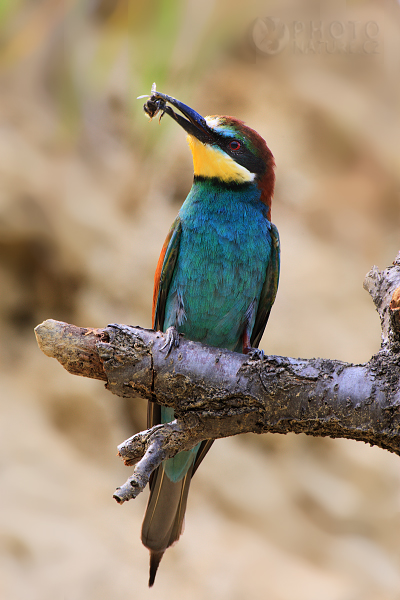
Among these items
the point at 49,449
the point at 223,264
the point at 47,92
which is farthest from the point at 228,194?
the point at 47,92

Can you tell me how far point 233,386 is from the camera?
1812 mm

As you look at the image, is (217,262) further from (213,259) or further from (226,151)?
(226,151)

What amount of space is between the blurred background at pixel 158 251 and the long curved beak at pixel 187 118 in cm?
46

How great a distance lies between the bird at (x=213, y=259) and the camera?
246 centimetres

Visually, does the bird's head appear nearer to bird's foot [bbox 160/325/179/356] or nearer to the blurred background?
the blurred background

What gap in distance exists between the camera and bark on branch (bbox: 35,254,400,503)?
1718 mm

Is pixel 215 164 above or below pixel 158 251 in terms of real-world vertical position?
below

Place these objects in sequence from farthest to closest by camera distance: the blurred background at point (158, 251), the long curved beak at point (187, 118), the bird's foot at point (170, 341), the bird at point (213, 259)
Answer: the blurred background at point (158, 251) → the bird at point (213, 259) → the long curved beak at point (187, 118) → the bird's foot at point (170, 341)

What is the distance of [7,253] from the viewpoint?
389 centimetres

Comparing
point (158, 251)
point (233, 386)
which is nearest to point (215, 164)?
point (233, 386)

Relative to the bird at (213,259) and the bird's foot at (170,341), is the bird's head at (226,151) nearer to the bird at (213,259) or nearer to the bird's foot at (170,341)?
the bird at (213,259)

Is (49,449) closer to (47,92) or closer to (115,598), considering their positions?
(115,598)

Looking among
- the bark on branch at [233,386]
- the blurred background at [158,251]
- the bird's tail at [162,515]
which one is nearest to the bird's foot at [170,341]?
the bark on branch at [233,386]

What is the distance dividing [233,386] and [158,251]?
8.51 feet
